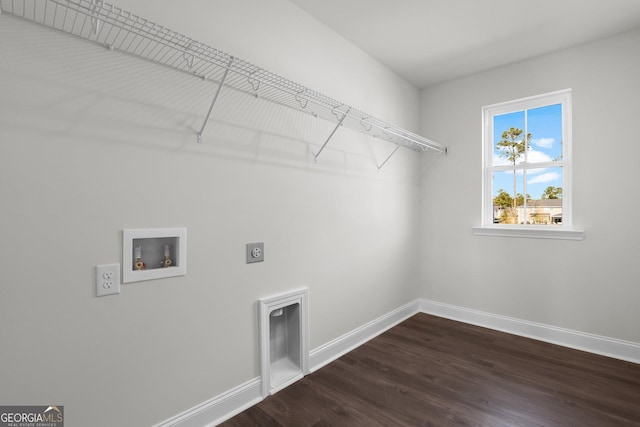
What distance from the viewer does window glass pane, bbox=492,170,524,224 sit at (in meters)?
3.00

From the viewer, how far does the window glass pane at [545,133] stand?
9.14 ft

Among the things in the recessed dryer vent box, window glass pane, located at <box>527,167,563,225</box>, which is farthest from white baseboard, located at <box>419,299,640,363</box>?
the recessed dryer vent box

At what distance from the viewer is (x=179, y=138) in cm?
154

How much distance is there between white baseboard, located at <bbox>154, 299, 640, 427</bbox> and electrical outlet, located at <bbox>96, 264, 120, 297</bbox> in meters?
0.70

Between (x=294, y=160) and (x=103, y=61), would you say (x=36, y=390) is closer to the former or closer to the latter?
(x=103, y=61)

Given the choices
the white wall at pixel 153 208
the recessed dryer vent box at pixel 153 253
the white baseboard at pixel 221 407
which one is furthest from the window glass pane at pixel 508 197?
the recessed dryer vent box at pixel 153 253

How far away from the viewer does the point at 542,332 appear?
277 centimetres

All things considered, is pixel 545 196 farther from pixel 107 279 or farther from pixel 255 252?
pixel 107 279

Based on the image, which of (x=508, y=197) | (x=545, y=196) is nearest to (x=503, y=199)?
(x=508, y=197)

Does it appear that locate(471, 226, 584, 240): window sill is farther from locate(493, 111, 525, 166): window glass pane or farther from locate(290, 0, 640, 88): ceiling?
locate(290, 0, 640, 88): ceiling

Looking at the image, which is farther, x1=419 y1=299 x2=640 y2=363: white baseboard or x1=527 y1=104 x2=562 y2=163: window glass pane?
x1=527 y1=104 x2=562 y2=163: window glass pane

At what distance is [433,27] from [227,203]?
203cm

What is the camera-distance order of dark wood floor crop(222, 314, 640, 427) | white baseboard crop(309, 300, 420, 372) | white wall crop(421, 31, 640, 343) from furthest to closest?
white wall crop(421, 31, 640, 343)
white baseboard crop(309, 300, 420, 372)
dark wood floor crop(222, 314, 640, 427)

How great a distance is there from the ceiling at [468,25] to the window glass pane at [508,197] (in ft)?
3.49
